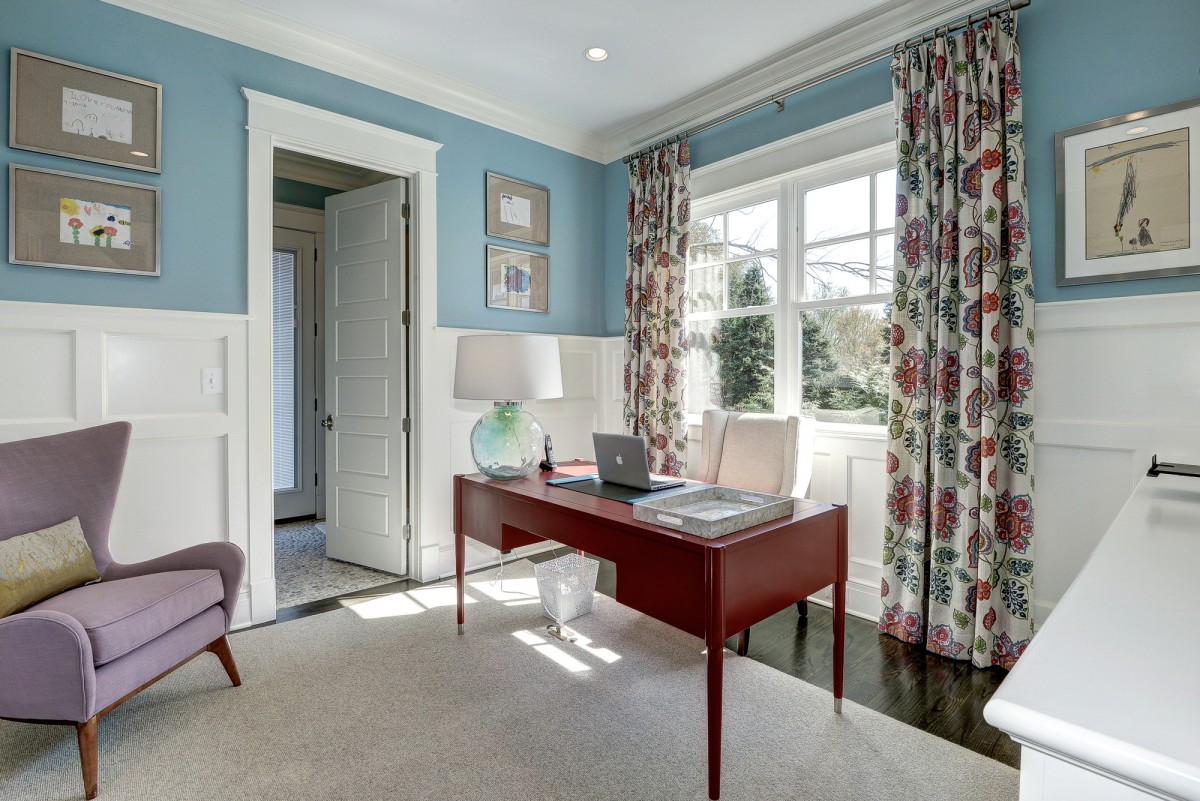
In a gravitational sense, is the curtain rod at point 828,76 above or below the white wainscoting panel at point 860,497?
above

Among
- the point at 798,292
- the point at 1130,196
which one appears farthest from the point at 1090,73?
the point at 798,292

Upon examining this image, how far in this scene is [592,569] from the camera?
2.91 meters

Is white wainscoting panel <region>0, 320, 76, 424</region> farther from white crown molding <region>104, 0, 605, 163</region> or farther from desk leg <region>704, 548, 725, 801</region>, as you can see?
desk leg <region>704, 548, 725, 801</region>

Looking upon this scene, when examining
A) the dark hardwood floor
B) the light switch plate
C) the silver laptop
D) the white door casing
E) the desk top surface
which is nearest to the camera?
the desk top surface

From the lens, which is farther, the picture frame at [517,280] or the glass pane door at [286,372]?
the glass pane door at [286,372]

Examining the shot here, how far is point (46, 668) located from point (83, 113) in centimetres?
209

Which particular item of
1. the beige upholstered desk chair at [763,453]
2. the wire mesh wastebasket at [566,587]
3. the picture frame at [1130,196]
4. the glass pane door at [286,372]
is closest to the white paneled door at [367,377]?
the wire mesh wastebasket at [566,587]

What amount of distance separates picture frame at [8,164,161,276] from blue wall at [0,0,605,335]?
4 centimetres

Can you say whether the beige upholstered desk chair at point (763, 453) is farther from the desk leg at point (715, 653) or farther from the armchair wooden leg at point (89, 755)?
Result: the armchair wooden leg at point (89, 755)

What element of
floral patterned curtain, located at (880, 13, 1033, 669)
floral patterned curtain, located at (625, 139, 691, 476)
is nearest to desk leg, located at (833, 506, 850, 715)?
floral patterned curtain, located at (880, 13, 1033, 669)

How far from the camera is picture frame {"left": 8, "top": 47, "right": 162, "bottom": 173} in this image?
229cm

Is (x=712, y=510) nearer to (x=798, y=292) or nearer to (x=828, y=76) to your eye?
(x=798, y=292)

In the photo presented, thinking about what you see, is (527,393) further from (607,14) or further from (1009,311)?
(1009,311)

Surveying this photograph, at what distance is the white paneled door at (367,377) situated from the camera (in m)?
3.44
